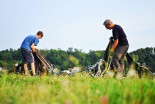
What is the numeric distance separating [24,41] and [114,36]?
307 centimetres

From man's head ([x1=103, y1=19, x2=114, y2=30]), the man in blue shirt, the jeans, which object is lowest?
the jeans

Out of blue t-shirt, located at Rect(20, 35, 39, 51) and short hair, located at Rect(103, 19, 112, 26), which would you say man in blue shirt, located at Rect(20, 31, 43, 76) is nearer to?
blue t-shirt, located at Rect(20, 35, 39, 51)

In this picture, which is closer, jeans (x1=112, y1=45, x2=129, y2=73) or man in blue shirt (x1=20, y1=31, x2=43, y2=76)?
jeans (x1=112, y1=45, x2=129, y2=73)

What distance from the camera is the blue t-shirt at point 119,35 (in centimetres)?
530

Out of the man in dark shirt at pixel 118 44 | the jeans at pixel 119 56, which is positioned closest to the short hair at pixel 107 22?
the man in dark shirt at pixel 118 44

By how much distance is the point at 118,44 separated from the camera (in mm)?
5473

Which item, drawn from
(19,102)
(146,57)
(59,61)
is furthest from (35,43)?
(59,61)

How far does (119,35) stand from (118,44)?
0.25m

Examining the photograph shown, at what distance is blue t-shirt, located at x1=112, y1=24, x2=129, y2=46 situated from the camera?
17.4 feet

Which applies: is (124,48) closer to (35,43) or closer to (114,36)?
(114,36)

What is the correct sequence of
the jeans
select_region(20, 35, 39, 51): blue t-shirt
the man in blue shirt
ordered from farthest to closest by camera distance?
select_region(20, 35, 39, 51): blue t-shirt → the man in blue shirt → the jeans

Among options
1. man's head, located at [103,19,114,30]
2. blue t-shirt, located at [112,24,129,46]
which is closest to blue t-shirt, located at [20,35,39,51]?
man's head, located at [103,19,114,30]

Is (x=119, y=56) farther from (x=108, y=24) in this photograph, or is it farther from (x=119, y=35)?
(x=108, y=24)

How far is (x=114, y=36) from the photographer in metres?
5.32
